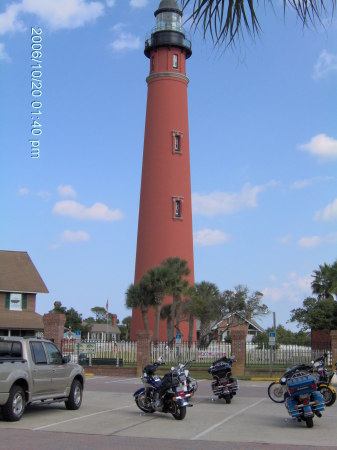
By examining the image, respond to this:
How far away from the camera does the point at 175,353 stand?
1196 inches

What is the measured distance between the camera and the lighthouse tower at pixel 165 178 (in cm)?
4170

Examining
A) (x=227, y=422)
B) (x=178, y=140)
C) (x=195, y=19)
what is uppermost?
(x=178, y=140)

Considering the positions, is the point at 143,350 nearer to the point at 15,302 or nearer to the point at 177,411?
the point at 15,302

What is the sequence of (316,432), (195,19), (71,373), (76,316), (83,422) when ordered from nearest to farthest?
(195,19)
(316,432)
(83,422)
(71,373)
(76,316)

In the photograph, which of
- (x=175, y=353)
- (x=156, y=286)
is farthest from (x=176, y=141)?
(x=175, y=353)

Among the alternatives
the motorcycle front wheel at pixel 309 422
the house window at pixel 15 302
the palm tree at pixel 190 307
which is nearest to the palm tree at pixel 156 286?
the palm tree at pixel 190 307

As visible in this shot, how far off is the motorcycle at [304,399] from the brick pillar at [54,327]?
62.9ft

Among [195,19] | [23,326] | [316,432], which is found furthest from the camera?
[23,326]

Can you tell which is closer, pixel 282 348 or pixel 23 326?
pixel 282 348

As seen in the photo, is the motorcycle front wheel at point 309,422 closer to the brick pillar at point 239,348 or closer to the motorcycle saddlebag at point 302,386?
the motorcycle saddlebag at point 302,386

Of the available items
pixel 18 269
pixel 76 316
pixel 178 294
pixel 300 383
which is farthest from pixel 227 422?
pixel 76 316

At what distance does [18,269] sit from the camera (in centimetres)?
4209

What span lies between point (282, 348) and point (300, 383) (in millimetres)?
18207

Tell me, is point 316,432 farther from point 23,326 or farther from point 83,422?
point 23,326
